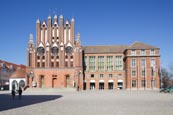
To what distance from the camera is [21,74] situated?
107 metres

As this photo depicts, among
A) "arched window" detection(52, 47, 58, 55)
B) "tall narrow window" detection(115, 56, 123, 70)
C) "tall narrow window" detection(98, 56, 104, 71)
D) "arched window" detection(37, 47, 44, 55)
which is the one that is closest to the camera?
"arched window" detection(52, 47, 58, 55)

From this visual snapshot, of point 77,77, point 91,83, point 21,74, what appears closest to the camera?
point 77,77

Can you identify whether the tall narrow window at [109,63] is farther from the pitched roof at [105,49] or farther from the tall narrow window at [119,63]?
the pitched roof at [105,49]

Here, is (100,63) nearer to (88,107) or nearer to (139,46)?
(139,46)

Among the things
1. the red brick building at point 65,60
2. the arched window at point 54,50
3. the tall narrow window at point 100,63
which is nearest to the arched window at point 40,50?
the red brick building at point 65,60

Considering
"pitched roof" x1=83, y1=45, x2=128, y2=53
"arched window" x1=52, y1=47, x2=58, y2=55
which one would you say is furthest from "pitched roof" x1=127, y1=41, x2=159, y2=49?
"arched window" x1=52, y1=47, x2=58, y2=55

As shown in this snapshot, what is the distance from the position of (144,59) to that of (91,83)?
744 inches

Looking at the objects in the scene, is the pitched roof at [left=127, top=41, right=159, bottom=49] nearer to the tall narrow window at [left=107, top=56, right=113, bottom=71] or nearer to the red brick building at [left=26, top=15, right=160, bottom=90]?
the red brick building at [left=26, top=15, right=160, bottom=90]

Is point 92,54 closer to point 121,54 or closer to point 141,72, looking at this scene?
point 121,54

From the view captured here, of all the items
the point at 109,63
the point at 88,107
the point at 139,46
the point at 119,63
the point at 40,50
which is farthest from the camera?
the point at 109,63

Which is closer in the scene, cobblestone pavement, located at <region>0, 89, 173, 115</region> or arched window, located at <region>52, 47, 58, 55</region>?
cobblestone pavement, located at <region>0, 89, 173, 115</region>

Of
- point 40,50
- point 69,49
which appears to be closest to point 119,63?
point 69,49

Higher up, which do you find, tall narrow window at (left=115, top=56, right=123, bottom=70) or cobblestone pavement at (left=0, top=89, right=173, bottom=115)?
tall narrow window at (left=115, top=56, right=123, bottom=70)

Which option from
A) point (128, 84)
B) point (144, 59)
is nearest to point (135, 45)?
point (144, 59)
